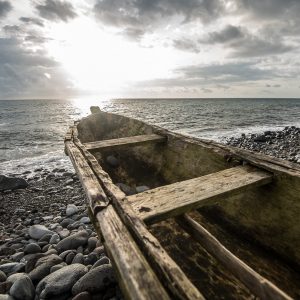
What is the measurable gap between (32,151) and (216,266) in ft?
57.3

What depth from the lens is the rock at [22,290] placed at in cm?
325

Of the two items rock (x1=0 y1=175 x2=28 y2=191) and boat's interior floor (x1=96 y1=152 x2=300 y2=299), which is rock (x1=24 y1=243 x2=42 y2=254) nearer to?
boat's interior floor (x1=96 y1=152 x2=300 y2=299)

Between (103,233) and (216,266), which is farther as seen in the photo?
(216,266)

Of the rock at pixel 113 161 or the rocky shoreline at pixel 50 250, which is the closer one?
the rocky shoreline at pixel 50 250

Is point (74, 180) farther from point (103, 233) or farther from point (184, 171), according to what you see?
point (103, 233)

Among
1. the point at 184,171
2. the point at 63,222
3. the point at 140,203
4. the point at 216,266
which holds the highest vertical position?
the point at 140,203

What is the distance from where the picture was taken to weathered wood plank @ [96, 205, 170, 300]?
1410 millimetres

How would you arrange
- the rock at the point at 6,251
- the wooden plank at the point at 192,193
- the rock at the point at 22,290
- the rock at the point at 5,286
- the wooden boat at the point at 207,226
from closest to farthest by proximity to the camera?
the wooden boat at the point at 207,226
the wooden plank at the point at 192,193
the rock at the point at 22,290
the rock at the point at 5,286
the rock at the point at 6,251

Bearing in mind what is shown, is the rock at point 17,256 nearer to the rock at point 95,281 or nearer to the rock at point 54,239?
the rock at point 54,239

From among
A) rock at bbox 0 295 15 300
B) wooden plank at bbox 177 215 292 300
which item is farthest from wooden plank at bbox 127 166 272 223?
rock at bbox 0 295 15 300

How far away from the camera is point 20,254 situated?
4.66 m

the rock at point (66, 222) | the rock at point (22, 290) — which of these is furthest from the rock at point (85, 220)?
the rock at point (22, 290)

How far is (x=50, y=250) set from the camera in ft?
14.9

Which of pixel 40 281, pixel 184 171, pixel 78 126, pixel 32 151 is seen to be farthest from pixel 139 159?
pixel 32 151
